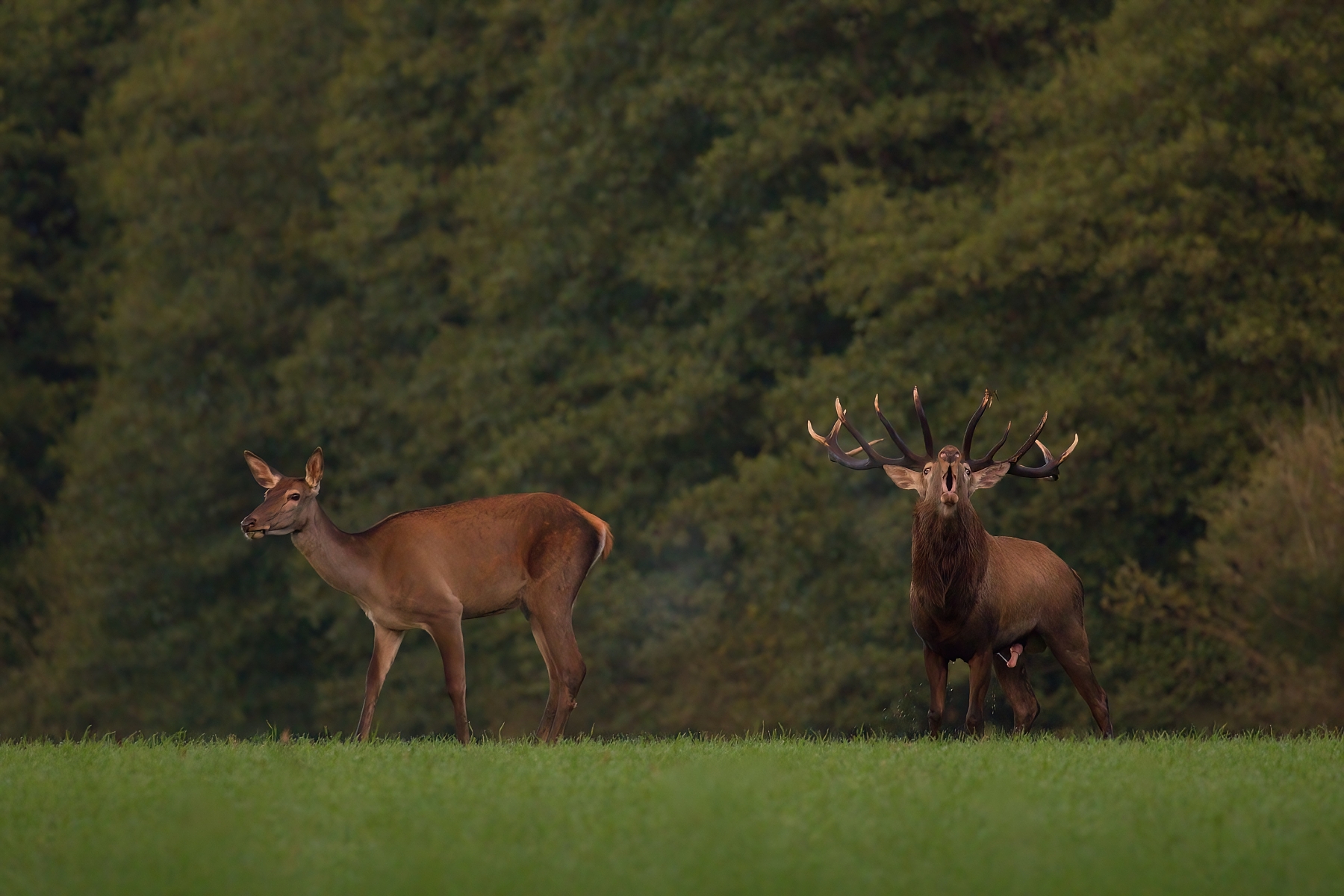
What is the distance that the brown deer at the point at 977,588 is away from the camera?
12.7 metres

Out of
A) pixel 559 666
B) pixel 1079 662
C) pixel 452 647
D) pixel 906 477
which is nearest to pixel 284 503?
pixel 452 647

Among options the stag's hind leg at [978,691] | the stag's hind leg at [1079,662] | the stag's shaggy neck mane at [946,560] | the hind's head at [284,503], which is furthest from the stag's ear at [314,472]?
the stag's hind leg at [1079,662]

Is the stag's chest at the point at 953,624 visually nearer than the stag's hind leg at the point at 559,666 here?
Yes

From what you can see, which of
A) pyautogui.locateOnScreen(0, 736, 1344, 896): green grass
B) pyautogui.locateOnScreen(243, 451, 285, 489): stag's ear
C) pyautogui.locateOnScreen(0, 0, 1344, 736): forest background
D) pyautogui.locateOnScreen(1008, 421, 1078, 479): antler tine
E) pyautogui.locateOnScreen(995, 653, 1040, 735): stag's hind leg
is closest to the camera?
pyautogui.locateOnScreen(0, 736, 1344, 896): green grass

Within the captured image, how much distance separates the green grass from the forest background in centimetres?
1019

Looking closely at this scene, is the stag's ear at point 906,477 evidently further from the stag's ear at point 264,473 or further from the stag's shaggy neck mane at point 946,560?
the stag's ear at point 264,473

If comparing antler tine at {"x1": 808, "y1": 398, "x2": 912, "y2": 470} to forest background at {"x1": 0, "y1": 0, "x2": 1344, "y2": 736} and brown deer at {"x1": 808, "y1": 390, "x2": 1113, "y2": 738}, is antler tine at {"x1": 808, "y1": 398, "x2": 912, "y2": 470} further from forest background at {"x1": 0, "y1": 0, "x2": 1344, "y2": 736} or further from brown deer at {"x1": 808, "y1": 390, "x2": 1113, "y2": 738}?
forest background at {"x1": 0, "y1": 0, "x2": 1344, "y2": 736}

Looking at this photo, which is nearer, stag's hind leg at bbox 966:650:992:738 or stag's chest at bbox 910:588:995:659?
stag's chest at bbox 910:588:995:659

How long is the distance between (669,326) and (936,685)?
18121 millimetres

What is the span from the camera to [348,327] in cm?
3512

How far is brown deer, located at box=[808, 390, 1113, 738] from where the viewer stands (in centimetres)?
1273

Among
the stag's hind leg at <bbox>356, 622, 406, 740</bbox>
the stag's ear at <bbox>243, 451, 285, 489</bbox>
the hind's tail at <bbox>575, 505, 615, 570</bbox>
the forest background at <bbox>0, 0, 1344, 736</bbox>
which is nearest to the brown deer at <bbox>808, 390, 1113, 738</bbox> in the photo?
the hind's tail at <bbox>575, 505, 615, 570</bbox>

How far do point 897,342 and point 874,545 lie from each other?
2617 mm

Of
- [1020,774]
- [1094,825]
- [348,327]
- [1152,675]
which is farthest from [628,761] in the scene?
[348,327]
